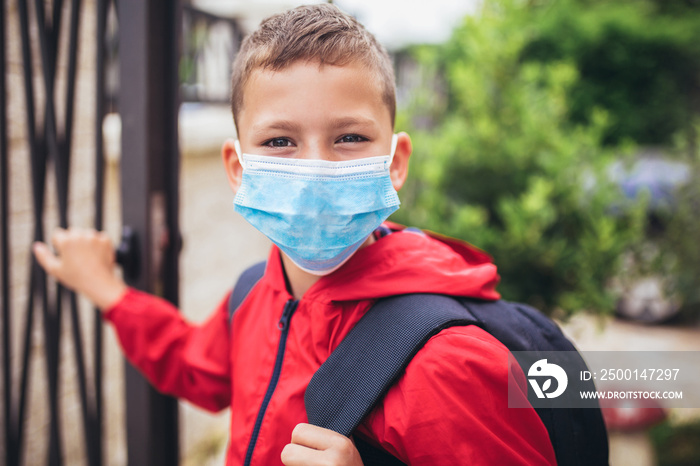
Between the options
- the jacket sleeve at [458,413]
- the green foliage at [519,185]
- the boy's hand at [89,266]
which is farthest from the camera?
the green foliage at [519,185]

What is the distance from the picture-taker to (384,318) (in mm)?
1159

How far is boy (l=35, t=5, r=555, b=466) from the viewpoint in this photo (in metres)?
1.04

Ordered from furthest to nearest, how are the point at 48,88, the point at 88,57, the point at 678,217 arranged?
1. the point at 678,217
2. the point at 88,57
3. the point at 48,88

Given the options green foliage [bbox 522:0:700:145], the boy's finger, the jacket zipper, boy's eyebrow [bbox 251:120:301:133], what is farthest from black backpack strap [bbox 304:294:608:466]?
green foliage [bbox 522:0:700:145]

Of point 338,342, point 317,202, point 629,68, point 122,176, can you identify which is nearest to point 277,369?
point 338,342

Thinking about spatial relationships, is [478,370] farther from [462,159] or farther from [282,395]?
[462,159]

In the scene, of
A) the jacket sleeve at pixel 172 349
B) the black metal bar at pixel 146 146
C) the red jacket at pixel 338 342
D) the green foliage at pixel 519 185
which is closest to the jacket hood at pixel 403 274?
the red jacket at pixel 338 342

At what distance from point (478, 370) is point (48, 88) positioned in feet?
5.37

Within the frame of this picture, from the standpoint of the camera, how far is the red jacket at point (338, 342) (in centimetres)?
102

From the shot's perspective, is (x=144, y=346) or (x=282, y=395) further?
(x=144, y=346)

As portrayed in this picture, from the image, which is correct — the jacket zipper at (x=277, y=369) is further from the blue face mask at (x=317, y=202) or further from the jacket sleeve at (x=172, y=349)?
the jacket sleeve at (x=172, y=349)

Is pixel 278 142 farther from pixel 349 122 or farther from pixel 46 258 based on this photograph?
pixel 46 258

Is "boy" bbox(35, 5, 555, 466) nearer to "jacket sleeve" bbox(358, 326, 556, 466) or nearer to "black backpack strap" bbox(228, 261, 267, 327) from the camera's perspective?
"jacket sleeve" bbox(358, 326, 556, 466)

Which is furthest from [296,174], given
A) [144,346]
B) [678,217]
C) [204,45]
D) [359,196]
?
[204,45]
